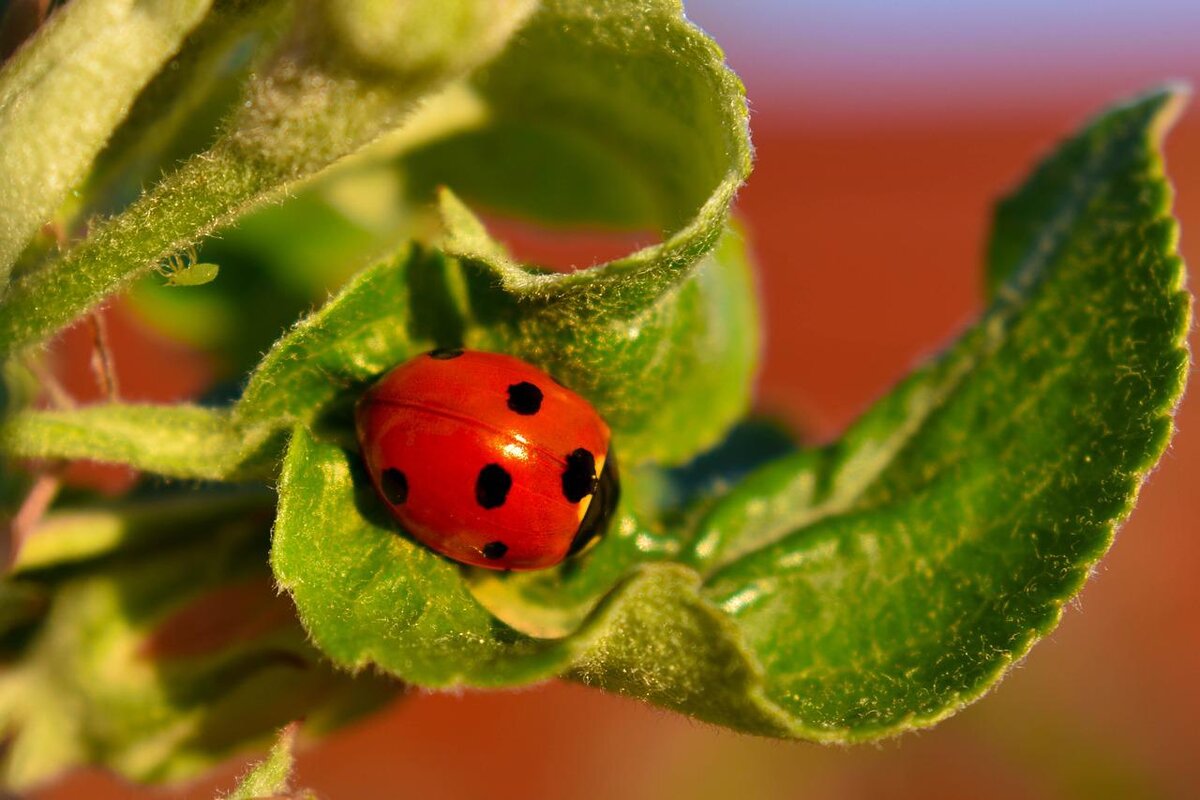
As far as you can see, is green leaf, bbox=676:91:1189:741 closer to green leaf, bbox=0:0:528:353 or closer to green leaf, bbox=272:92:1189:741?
green leaf, bbox=272:92:1189:741

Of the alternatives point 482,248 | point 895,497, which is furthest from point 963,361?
point 482,248

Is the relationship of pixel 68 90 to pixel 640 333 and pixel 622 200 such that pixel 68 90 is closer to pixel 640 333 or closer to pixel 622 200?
pixel 640 333

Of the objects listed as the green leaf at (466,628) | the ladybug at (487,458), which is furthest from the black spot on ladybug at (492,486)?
the green leaf at (466,628)

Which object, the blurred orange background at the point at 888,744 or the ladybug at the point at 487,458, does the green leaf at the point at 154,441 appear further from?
the blurred orange background at the point at 888,744

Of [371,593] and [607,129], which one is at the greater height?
[607,129]

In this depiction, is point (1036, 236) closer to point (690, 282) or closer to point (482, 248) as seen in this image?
point (690, 282)

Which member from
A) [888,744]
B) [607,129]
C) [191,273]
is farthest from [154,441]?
[888,744]

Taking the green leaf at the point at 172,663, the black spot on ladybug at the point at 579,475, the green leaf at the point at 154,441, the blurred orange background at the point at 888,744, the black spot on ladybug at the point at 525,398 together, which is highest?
the black spot on ladybug at the point at 525,398
